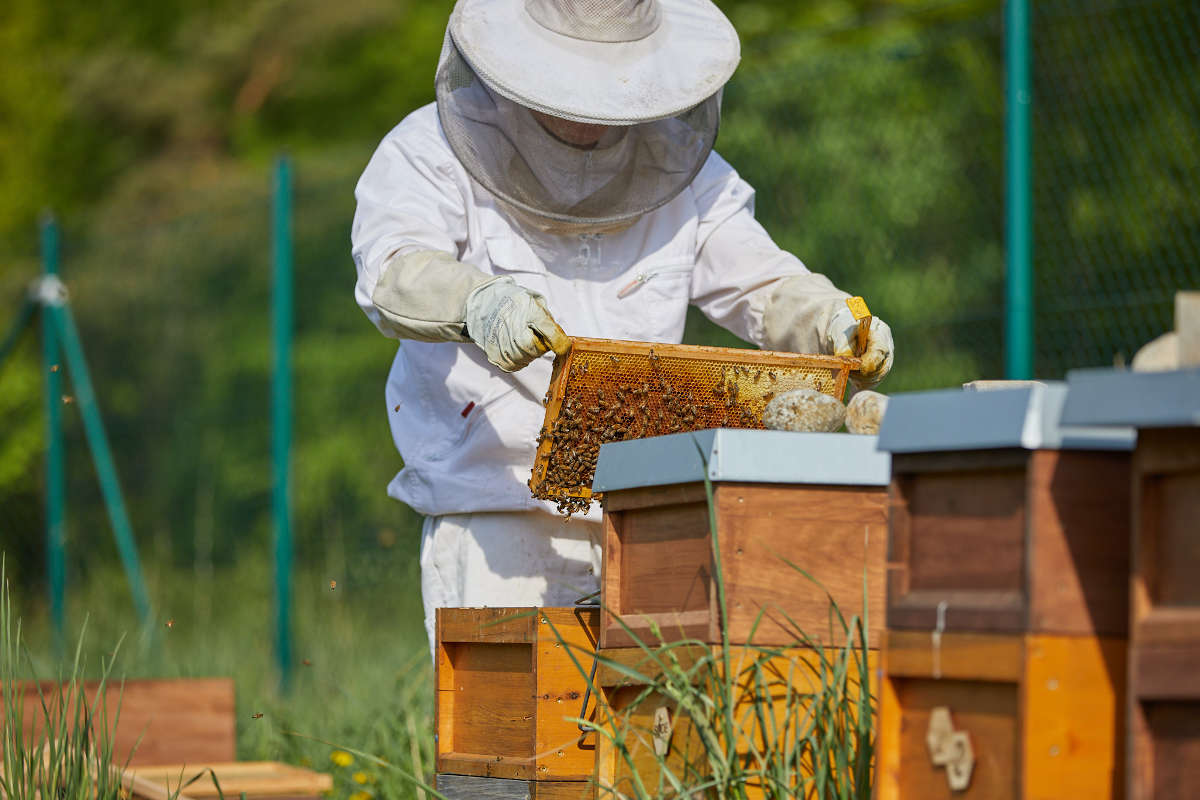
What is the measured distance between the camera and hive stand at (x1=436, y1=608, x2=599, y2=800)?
2.62 meters

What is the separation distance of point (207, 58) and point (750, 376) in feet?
45.6

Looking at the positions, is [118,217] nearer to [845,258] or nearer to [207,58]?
[207,58]

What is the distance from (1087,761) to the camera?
1.76m

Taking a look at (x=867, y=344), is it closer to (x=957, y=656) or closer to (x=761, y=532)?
(x=761, y=532)

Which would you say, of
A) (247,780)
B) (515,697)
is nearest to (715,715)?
(515,697)

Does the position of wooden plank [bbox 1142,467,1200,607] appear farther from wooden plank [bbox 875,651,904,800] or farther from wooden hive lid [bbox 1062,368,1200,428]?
wooden plank [bbox 875,651,904,800]

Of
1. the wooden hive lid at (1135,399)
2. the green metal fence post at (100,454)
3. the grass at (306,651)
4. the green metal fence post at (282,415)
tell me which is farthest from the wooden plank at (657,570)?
the green metal fence post at (100,454)

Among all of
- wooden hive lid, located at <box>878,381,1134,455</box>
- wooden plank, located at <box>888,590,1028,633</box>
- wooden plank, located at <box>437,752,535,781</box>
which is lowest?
wooden plank, located at <box>437,752,535,781</box>

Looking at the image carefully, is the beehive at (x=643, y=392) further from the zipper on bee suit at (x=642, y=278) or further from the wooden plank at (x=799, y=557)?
the wooden plank at (x=799, y=557)

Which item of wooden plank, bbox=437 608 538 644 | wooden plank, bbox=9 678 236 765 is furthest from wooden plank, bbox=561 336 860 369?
wooden plank, bbox=9 678 236 765

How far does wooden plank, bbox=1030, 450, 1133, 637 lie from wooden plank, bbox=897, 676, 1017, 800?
0.12m

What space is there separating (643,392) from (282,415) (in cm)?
471

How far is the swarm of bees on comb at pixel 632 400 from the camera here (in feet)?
9.20

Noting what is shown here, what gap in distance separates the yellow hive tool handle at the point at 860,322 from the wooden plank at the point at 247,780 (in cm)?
178
